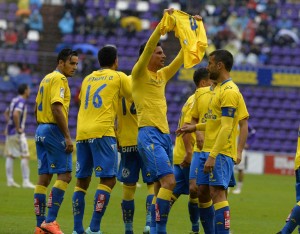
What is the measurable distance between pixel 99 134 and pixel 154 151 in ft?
3.62

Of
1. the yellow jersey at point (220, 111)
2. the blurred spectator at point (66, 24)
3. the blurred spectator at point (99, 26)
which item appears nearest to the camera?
the yellow jersey at point (220, 111)

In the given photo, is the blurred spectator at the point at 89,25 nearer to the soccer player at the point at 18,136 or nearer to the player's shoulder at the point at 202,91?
the soccer player at the point at 18,136

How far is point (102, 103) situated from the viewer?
12883 millimetres

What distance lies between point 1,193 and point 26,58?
1614 cm

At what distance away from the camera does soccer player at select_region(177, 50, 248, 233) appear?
11.4 m

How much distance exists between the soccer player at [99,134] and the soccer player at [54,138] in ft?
0.81

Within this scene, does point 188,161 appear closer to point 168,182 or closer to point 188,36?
point 168,182

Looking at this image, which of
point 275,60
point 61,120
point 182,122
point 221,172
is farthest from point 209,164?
point 275,60

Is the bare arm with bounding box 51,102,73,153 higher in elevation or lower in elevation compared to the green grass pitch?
higher

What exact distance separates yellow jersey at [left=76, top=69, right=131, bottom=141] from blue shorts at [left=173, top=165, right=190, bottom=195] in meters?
1.78

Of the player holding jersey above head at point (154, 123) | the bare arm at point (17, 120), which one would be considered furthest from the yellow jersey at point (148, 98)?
the bare arm at point (17, 120)

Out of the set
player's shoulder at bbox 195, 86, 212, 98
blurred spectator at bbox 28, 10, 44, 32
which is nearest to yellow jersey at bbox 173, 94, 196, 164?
player's shoulder at bbox 195, 86, 212, 98

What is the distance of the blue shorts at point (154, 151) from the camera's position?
12.0 meters

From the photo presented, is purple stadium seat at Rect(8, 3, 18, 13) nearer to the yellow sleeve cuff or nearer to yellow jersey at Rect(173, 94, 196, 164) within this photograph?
yellow jersey at Rect(173, 94, 196, 164)
